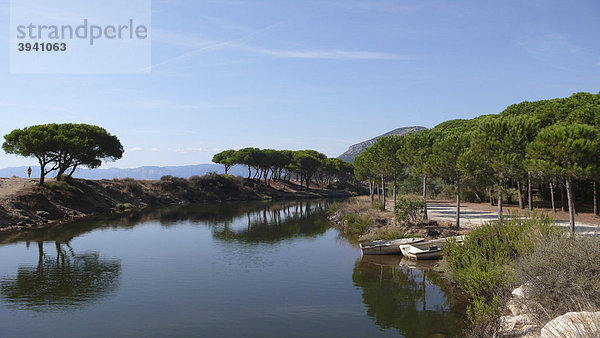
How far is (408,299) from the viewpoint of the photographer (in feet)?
52.6

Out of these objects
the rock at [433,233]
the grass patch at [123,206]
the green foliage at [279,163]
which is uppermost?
the green foliage at [279,163]

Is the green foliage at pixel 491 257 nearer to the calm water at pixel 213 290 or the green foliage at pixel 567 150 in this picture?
the calm water at pixel 213 290

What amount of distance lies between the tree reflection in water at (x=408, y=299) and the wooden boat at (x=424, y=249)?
0.71 meters

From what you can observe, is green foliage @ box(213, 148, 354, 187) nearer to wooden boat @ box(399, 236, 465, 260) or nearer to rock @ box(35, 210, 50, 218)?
rock @ box(35, 210, 50, 218)

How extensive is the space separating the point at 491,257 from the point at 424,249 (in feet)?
27.1

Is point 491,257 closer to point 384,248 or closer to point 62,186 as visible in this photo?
point 384,248

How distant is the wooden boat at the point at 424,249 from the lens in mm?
A: 21953

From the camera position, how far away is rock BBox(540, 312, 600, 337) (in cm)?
700

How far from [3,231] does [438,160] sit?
36.3 metres

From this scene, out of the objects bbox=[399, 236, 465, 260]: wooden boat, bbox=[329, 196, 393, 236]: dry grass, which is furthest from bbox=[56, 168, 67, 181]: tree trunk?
bbox=[399, 236, 465, 260]: wooden boat

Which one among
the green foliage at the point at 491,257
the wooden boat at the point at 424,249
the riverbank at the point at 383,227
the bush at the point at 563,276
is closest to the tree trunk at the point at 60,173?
the riverbank at the point at 383,227

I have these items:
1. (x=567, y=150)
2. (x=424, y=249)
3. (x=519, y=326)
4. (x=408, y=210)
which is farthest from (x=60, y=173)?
(x=519, y=326)

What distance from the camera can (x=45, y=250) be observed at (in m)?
26.4

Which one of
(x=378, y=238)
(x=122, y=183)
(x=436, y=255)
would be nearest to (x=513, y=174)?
(x=436, y=255)
